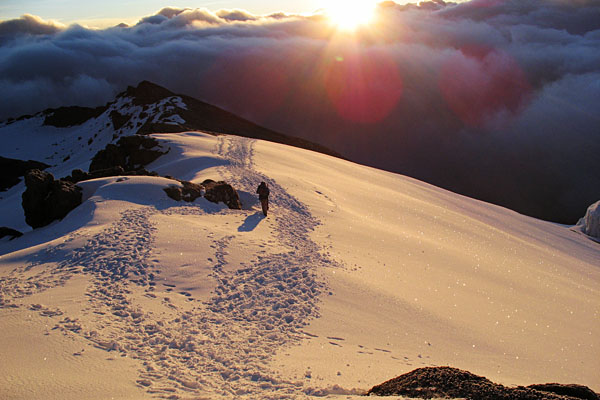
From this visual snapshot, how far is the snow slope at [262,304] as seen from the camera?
6.39 metres

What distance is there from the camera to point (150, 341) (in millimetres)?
7219

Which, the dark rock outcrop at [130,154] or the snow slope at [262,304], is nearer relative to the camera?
the snow slope at [262,304]

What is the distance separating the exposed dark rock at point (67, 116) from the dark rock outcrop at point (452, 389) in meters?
133

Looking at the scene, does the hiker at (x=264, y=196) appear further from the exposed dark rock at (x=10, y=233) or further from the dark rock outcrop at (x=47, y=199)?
the exposed dark rock at (x=10, y=233)

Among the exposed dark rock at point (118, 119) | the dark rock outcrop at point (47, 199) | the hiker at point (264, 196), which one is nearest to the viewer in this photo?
the hiker at point (264, 196)

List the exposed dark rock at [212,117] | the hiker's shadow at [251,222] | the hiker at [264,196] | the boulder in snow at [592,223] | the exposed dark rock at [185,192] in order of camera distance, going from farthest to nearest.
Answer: the exposed dark rock at [212,117]
the boulder in snow at [592,223]
the exposed dark rock at [185,192]
the hiker at [264,196]
the hiker's shadow at [251,222]

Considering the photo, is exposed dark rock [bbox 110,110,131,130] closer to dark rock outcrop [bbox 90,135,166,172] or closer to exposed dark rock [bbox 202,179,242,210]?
dark rock outcrop [bbox 90,135,166,172]

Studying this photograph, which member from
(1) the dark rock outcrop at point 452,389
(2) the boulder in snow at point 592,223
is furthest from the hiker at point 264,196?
(2) the boulder in snow at point 592,223

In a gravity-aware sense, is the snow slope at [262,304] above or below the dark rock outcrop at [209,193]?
below

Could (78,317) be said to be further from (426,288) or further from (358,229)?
(358,229)

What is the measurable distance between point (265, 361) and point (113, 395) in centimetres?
243

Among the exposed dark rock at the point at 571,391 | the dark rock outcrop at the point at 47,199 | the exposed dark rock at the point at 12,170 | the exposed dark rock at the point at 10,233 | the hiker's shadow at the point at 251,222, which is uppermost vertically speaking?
the exposed dark rock at the point at 571,391

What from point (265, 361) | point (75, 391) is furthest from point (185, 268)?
point (75, 391)

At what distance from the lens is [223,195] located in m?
17.6
